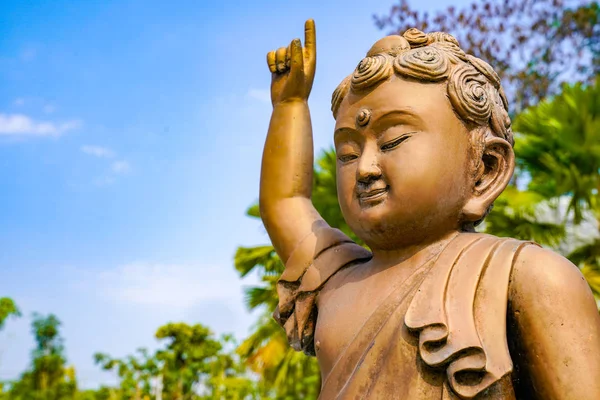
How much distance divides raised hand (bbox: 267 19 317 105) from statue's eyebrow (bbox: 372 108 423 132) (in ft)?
2.50

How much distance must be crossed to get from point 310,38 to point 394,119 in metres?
0.90

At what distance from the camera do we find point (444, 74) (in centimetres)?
301

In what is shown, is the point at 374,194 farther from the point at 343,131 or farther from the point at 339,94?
the point at 339,94

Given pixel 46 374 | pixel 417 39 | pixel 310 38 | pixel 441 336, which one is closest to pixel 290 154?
pixel 310 38

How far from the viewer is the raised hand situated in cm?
360

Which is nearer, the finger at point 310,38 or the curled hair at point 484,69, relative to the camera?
the curled hair at point 484,69

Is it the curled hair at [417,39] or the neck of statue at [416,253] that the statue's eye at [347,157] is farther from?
the curled hair at [417,39]

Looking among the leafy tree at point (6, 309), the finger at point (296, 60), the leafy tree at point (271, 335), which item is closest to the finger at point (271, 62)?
the finger at point (296, 60)

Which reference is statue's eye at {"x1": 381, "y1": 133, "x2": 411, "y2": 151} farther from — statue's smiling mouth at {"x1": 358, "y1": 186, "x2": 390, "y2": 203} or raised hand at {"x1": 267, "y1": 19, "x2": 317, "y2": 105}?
raised hand at {"x1": 267, "y1": 19, "x2": 317, "y2": 105}

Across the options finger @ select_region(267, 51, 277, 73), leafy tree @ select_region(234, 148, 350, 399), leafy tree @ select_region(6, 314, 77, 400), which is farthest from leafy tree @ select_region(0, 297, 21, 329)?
finger @ select_region(267, 51, 277, 73)

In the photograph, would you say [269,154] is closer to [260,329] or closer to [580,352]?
[580,352]

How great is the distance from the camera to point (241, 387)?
11.9 m

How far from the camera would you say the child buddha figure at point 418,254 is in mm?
2529

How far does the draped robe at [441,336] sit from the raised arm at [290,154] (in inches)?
23.5
